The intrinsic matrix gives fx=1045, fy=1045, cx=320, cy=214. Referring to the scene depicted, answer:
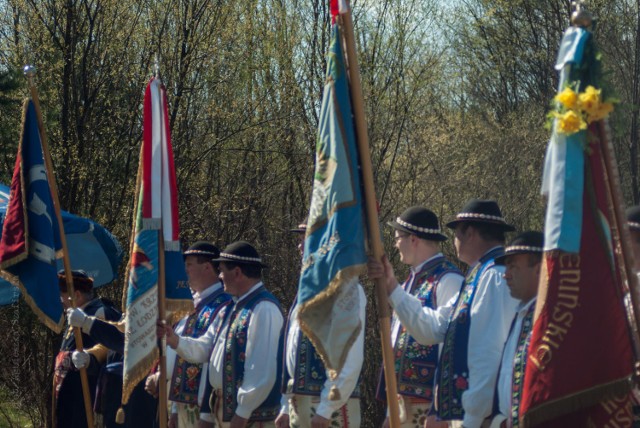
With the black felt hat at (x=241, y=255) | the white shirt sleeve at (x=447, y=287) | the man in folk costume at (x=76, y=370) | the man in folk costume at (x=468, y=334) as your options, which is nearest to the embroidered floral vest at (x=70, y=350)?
the man in folk costume at (x=76, y=370)

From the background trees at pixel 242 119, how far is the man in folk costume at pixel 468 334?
18.7 feet

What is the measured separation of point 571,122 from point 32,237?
4773 millimetres

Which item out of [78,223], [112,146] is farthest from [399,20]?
[78,223]

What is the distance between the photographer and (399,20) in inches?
517

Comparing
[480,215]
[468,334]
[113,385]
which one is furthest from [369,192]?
[113,385]

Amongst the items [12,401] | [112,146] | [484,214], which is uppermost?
[112,146]

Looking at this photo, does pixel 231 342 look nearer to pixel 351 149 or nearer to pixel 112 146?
pixel 351 149

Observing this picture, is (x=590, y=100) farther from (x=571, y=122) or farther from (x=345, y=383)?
(x=345, y=383)

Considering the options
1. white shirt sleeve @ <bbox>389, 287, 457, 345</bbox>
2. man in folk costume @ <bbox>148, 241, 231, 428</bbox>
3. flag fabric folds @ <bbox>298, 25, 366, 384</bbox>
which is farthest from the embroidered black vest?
flag fabric folds @ <bbox>298, 25, 366, 384</bbox>

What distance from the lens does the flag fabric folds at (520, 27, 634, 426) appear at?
A: 396cm

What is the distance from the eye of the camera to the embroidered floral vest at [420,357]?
19.5 ft

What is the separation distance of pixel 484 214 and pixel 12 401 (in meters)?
7.83

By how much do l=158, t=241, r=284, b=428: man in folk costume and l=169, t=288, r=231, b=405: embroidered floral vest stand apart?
0.26 metres

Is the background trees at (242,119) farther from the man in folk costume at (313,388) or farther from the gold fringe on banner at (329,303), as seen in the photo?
the gold fringe on banner at (329,303)
